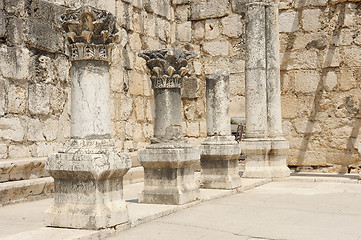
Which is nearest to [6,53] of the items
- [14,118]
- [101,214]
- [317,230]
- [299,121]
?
[14,118]

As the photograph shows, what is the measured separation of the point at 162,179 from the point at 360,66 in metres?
5.89

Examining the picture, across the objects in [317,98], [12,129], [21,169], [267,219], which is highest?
[317,98]

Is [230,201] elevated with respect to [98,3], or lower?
lower

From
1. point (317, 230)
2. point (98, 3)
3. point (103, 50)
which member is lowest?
point (317, 230)

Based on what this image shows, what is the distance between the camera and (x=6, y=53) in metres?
7.05

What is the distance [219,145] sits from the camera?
309 inches

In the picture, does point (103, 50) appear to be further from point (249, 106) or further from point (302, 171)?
point (302, 171)

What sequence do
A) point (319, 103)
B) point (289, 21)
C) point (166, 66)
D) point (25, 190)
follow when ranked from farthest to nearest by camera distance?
point (289, 21), point (319, 103), point (25, 190), point (166, 66)

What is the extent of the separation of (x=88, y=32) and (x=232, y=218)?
2.63 m

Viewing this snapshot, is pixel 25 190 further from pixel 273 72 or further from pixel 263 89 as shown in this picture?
pixel 273 72

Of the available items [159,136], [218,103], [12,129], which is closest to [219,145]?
[218,103]

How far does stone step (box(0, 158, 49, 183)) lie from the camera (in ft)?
21.5

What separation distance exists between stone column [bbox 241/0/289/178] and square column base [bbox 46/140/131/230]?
5.43 metres

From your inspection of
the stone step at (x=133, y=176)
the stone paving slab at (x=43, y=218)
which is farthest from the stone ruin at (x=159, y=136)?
the stone step at (x=133, y=176)
